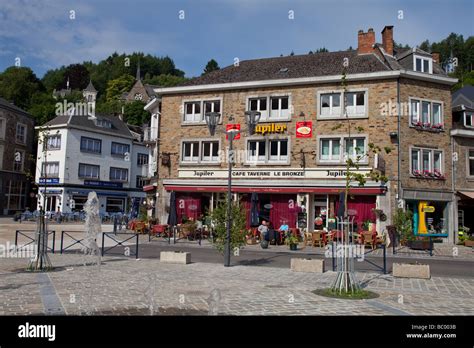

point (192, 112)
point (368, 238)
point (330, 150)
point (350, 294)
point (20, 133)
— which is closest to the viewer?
point (350, 294)

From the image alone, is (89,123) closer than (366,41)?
No

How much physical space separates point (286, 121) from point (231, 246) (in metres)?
14.2

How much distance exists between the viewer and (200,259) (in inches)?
674

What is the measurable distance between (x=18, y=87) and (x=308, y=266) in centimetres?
6851

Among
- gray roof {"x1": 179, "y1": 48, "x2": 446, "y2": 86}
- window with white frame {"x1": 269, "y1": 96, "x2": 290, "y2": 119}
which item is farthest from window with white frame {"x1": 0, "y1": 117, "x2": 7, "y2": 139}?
window with white frame {"x1": 269, "y1": 96, "x2": 290, "y2": 119}

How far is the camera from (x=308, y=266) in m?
13.9

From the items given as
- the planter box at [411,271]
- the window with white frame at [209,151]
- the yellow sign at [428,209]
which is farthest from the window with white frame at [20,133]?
the planter box at [411,271]

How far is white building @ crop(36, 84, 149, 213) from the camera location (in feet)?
156

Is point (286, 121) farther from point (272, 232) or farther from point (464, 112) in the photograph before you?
point (464, 112)

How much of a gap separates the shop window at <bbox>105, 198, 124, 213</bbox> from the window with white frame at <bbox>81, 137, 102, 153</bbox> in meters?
6.15

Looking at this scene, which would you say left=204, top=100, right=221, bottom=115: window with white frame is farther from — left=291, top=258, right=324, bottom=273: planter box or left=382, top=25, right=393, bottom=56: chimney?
left=291, top=258, right=324, bottom=273: planter box

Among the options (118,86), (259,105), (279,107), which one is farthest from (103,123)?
(118,86)

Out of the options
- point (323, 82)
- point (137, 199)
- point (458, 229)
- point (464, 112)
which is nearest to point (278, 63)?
point (323, 82)

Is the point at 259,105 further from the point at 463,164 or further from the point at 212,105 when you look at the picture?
the point at 463,164
